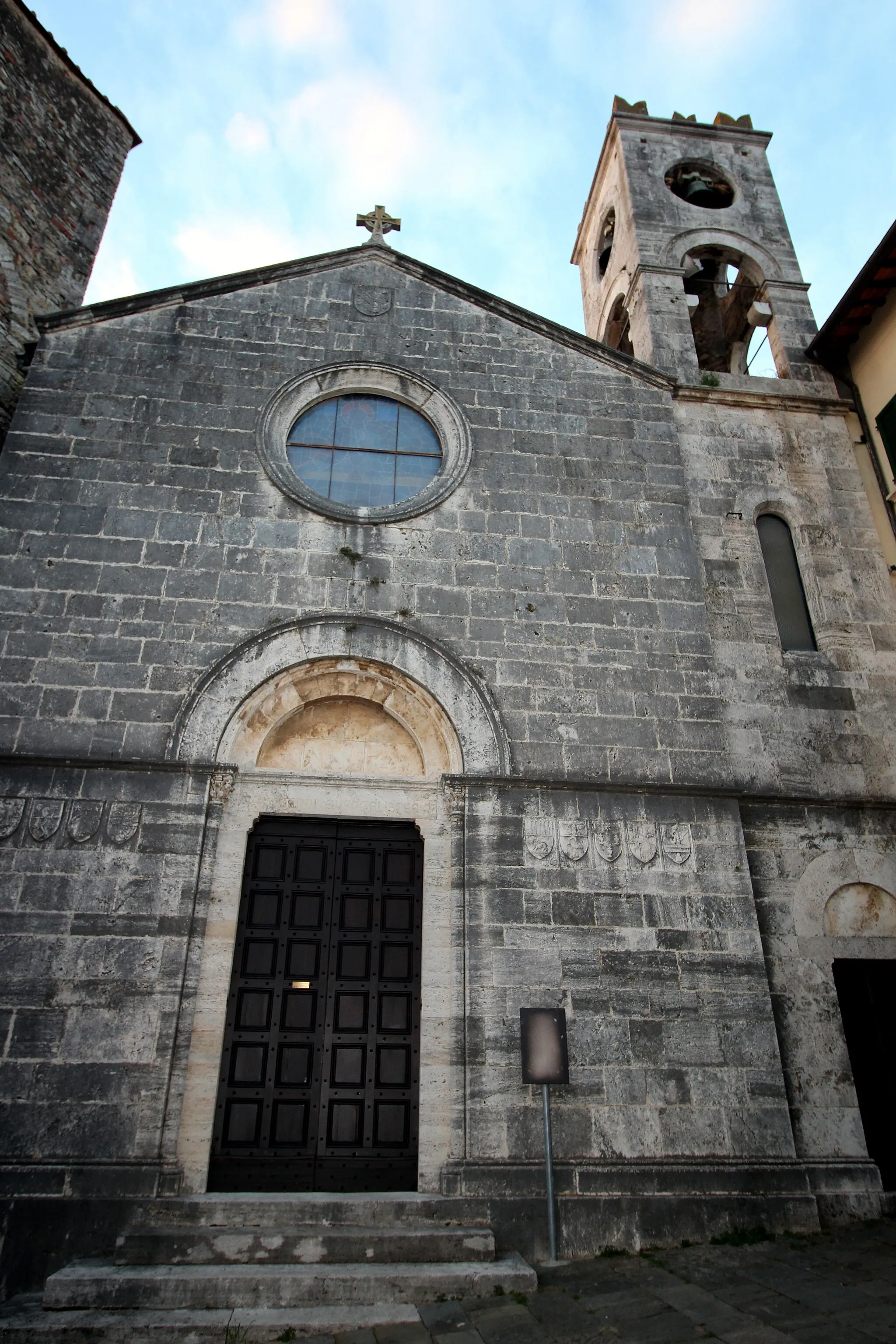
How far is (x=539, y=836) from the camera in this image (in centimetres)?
700

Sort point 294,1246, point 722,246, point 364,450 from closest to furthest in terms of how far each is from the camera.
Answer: point 294,1246, point 364,450, point 722,246

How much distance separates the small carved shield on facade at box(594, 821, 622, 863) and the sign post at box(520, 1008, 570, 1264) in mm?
1354

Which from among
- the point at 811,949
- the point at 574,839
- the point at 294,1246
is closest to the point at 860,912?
the point at 811,949

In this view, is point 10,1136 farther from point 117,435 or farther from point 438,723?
point 117,435

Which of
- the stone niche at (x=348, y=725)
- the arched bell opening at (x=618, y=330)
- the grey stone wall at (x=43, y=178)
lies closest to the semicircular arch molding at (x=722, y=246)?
the arched bell opening at (x=618, y=330)

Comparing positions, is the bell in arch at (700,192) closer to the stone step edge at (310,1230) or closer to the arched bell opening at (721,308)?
the arched bell opening at (721,308)

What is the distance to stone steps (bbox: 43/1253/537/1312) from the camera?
15.9 feet

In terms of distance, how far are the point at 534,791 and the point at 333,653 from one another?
87.4 inches

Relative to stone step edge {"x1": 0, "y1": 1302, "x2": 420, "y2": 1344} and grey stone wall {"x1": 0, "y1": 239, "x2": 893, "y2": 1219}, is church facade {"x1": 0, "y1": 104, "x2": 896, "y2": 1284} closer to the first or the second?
grey stone wall {"x1": 0, "y1": 239, "x2": 893, "y2": 1219}

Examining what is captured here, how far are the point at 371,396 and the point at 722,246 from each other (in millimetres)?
6340

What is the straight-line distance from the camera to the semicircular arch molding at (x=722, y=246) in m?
11.6

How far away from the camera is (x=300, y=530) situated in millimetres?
8039

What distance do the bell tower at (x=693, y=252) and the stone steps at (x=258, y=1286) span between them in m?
9.36

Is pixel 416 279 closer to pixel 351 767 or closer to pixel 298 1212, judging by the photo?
pixel 351 767
